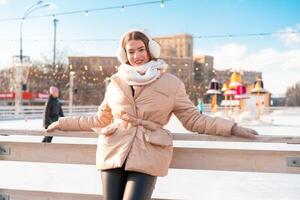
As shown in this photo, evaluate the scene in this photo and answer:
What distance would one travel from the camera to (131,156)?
6.51ft

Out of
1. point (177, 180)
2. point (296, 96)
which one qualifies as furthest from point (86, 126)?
point (296, 96)

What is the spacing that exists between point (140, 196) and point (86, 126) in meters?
0.56

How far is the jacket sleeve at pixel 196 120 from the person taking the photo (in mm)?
2113

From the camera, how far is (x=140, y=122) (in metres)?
2.03

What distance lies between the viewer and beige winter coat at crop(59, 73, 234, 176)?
2.00m

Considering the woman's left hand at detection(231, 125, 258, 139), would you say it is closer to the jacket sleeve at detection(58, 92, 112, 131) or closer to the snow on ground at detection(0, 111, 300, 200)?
the jacket sleeve at detection(58, 92, 112, 131)

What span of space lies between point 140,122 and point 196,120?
307mm

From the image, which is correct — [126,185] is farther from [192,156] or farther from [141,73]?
[141,73]

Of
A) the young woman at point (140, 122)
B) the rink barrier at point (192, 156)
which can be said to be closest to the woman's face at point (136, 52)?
the young woman at point (140, 122)

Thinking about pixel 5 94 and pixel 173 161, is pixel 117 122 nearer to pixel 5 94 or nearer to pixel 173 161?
pixel 173 161

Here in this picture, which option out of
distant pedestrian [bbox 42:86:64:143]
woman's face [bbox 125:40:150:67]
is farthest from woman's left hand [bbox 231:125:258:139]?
distant pedestrian [bbox 42:86:64:143]

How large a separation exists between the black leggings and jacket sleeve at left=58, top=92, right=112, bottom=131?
12.6 inches

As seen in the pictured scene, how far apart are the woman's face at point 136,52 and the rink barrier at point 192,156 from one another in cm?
44

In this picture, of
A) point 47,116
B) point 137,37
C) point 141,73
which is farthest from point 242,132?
point 47,116
